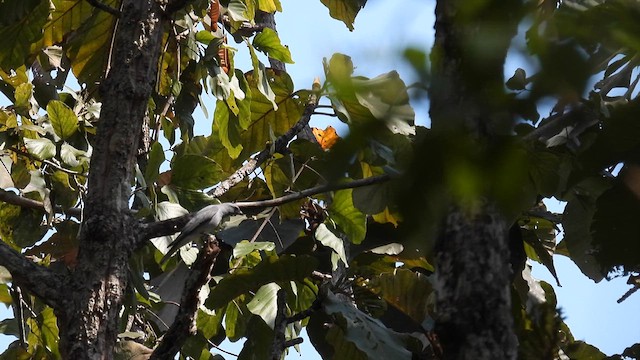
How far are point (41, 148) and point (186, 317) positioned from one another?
2.22ft

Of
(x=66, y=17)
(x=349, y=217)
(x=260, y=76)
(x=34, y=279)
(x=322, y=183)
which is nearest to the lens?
(x=322, y=183)

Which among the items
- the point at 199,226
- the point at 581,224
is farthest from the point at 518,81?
the point at 581,224

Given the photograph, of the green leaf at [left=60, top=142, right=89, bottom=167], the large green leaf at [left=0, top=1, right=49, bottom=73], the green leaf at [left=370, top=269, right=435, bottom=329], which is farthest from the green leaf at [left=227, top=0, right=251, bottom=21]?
→ the green leaf at [left=370, top=269, right=435, bottom=329]

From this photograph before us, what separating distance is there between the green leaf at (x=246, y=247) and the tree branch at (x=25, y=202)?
1.60 feet

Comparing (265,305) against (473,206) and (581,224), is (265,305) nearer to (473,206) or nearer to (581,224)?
(581,224)

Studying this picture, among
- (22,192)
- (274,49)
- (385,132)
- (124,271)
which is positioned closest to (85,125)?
(22,192)

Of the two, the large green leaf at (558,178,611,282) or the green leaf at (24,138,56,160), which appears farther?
the green leaf at (24,138,56,160)

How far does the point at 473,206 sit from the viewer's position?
0.60 meters

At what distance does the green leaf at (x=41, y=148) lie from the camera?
2059 mm

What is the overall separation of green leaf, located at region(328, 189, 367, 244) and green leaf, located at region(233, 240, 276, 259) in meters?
0.28

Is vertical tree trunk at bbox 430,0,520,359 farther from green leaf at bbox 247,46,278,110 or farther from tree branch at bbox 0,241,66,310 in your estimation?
green leaf at bbox 247,46,278,110

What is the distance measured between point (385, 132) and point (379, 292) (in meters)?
1.35

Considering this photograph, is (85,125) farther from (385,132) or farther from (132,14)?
(385,132)

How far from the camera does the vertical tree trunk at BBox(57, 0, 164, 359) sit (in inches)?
57.7
